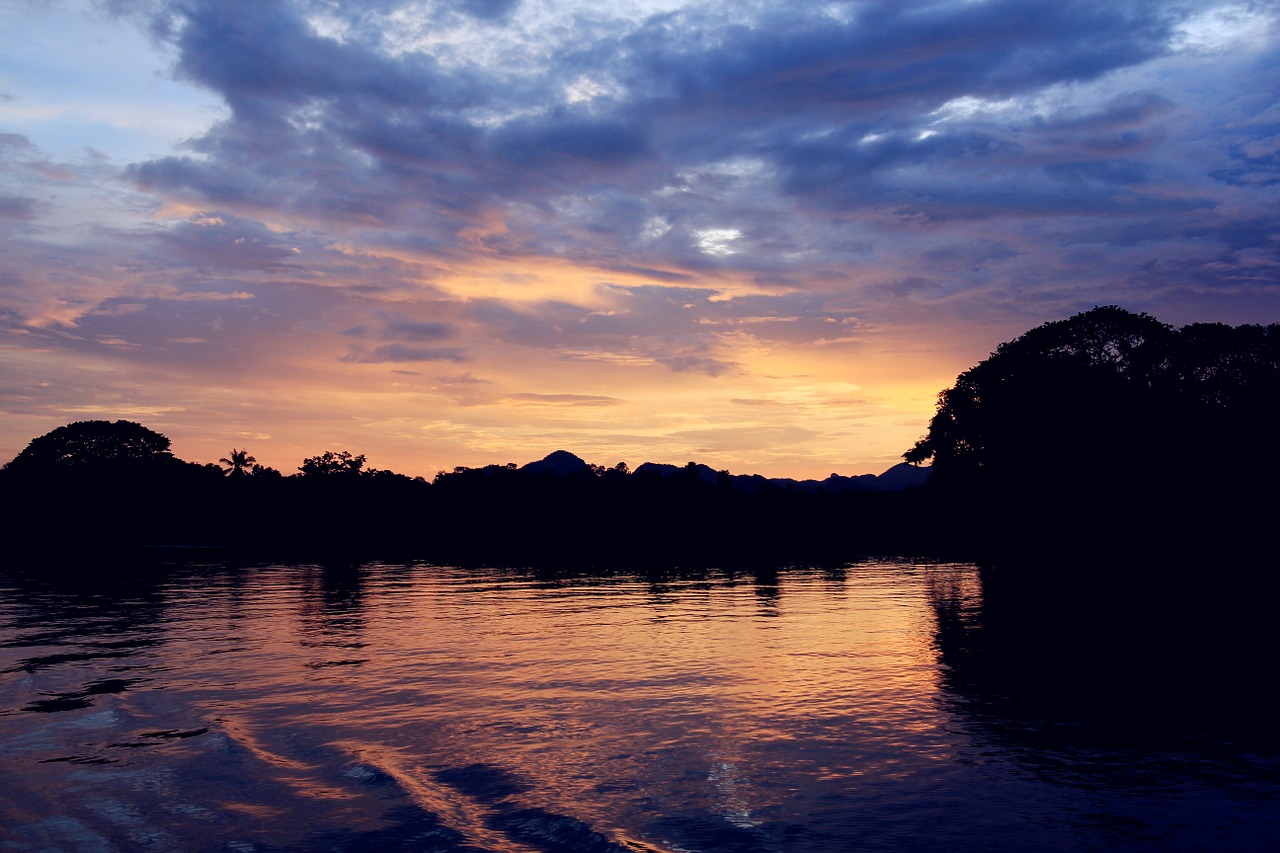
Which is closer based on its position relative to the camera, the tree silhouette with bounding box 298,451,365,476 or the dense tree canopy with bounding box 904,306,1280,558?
the dense tree canopy with bounding box 904,306,1280,558

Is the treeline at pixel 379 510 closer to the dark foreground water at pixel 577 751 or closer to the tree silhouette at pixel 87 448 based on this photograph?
the tree silhouette at pixel 87 448

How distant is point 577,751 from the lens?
15.7 m

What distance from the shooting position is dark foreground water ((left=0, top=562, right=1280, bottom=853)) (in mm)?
11664

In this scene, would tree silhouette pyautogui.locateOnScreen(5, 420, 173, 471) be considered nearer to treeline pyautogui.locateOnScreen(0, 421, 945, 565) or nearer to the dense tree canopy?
treeline pyautogui.locateOnScreen(0, 421, 945, 565)

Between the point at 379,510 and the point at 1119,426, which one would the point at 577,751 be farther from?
the point at 379,510

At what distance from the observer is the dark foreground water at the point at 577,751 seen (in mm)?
11664

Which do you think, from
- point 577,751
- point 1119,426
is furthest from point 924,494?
point 577,751

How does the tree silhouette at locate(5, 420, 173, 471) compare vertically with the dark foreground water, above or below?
above

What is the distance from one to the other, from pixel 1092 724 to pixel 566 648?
51.4ft

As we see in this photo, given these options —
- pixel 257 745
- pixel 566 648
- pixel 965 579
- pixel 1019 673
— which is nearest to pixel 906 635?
pixel 1019 673

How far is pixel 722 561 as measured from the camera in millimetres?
79750

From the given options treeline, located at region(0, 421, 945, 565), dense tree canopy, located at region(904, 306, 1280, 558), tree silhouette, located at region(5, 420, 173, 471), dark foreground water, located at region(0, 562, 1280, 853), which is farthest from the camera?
tree silhouette, located at region(5, 420, 173, 471)

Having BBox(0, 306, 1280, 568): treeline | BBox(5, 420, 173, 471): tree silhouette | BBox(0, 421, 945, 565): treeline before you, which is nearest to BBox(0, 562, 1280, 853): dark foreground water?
BBox(0, 306, 1280, 568): treeline

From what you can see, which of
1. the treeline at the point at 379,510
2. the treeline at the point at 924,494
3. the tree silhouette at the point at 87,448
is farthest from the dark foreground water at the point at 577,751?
the tree silhouette at the point at 87,448
